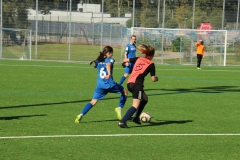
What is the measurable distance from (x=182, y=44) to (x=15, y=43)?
486 inches

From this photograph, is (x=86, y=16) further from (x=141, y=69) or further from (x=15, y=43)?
(x=141, y=69)

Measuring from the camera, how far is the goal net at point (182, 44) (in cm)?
3738

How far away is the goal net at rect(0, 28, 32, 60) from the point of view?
120ft

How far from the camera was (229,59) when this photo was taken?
38156 mm

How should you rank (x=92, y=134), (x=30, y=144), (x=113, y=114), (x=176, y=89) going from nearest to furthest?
(x=30, y=144) < (x=92, y=134) < (x=113, y=114) < (x=176, y=89)

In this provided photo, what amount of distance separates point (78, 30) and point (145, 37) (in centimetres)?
533

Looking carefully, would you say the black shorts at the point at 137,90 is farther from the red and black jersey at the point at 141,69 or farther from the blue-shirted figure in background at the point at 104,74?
the blue-shirted figure in background at the point at 104,74

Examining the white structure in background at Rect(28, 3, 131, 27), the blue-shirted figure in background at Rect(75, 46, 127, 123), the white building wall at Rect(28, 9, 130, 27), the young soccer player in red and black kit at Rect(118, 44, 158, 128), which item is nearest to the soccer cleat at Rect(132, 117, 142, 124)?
the young soccer player in red and black kit at Rect(118, 44, 158, 128)

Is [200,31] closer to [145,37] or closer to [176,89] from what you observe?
[145,37]

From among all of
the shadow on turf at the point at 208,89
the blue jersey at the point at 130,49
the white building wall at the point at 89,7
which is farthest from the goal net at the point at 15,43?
the shadow on turf at the point at 208,89

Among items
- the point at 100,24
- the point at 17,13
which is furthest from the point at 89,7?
the point at 17,13

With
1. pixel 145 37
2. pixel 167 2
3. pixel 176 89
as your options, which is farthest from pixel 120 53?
pixel 176 89

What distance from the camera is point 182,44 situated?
124ft

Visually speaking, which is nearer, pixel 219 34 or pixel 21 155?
pixel 21 155
